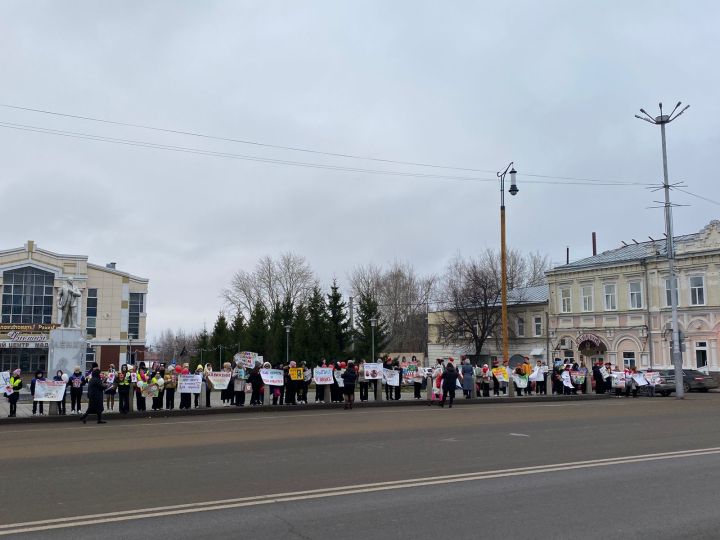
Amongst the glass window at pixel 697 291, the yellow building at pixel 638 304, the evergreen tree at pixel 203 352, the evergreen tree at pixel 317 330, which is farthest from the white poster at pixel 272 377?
the evergreen tree at pixel 203 352

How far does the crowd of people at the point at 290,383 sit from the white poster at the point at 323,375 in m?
0.25

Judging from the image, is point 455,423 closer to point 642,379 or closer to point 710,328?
point 642,379

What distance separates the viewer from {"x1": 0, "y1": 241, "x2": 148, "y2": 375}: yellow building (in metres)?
68.2

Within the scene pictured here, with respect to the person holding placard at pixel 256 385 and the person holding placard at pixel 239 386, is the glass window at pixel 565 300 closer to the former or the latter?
the person holding placard at pixel 256 385

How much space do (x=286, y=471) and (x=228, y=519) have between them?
3074 millimetres

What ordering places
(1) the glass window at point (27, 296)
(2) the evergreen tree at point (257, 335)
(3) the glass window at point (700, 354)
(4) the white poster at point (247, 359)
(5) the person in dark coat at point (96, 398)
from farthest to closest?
(1) the glass window at point (27, 296), (2) the evergreen tree at point (257, 335), (3) the glass window at point (700, 354), (4) the white poster at point (247, 359), (5) the person in dark coat at point (96, 398)

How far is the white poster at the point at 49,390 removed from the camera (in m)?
21.1

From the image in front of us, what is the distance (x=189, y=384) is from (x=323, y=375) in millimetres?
5010

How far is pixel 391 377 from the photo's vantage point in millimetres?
27375

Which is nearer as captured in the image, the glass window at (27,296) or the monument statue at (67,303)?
the monument statue at (67,303)

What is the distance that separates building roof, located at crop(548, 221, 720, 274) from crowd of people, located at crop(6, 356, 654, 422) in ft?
71.2

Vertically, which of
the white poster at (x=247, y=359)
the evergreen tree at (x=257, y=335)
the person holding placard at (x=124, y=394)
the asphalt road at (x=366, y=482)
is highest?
the evergreen tree at (x=257, y=335)

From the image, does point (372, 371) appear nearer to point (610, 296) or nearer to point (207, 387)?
point (207, 387)

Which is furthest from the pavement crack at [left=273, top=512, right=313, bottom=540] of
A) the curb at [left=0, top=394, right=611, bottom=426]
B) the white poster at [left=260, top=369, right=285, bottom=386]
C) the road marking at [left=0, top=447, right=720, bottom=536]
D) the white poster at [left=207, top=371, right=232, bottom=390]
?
the white poster at [left=207, top=371, right=232, bottom=390]
